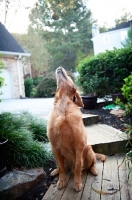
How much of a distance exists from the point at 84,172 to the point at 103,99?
4651mm

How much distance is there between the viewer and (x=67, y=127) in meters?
1.90

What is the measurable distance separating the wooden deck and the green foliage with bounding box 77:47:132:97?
4186mm

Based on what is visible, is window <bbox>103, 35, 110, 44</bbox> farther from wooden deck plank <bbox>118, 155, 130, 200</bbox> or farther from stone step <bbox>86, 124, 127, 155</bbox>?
wooden deck plank <bbox>118, 155, 130, 200</bbox>

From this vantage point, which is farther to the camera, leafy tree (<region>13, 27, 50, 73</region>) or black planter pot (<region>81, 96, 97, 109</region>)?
leafy tree (<region>13, 27, 50, 73</region>)

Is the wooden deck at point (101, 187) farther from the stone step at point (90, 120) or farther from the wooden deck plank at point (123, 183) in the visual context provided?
the stone step at point (90, 120)

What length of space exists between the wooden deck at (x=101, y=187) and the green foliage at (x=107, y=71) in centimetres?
419

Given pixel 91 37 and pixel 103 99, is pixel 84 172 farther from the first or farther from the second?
pixel 91 37

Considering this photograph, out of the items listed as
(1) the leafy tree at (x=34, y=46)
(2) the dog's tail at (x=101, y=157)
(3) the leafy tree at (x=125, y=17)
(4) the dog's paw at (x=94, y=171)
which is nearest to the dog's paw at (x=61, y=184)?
(4) the dog's paw at (x=94, y=171)

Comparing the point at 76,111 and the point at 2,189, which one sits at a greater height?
the point at 76,111

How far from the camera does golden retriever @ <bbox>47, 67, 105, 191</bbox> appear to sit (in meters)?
1.91

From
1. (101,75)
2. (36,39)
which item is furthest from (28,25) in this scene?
(101,75)

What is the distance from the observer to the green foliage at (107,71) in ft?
20.1

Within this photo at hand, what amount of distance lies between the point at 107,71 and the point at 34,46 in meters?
14.4

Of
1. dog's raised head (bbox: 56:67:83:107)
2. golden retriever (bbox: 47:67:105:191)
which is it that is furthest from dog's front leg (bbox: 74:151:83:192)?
dog's raised head (bbox: 56:67:83:107)
